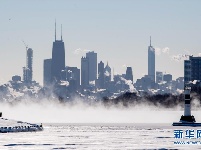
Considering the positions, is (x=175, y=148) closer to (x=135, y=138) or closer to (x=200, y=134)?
(x=135, y=138)

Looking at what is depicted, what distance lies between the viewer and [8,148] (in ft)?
391

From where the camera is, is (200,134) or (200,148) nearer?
(200,148)

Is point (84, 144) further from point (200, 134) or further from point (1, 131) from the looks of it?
point (1, 131)

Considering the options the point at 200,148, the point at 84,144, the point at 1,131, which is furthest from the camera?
the point at 1,131

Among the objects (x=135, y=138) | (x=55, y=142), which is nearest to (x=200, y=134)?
(x=135, y=138)

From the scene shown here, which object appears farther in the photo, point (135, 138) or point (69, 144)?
point (135, 138)

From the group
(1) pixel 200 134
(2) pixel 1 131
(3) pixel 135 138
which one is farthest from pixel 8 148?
(2) pixel 1 131

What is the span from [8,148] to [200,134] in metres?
43.2

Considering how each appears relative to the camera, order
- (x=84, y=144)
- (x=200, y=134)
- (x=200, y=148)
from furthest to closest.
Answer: (x=200, y=134) < (x=84, y=144) < (x=200, y=148)

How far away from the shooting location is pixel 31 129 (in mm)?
182625

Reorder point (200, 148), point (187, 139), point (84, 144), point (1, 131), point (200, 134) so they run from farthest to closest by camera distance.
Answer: point (1, 131)
point (200, 134)
point (187, 139)
point (84, 144)
point (200, 148)

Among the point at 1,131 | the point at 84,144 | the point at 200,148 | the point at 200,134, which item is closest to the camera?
the point at 200,148

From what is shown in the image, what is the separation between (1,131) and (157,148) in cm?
6124

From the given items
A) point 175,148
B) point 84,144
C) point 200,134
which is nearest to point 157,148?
point 175,148
